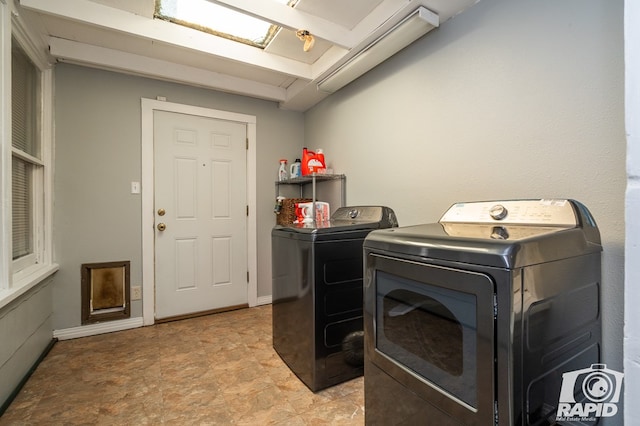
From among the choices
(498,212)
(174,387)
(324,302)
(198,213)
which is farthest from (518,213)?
(198,213)

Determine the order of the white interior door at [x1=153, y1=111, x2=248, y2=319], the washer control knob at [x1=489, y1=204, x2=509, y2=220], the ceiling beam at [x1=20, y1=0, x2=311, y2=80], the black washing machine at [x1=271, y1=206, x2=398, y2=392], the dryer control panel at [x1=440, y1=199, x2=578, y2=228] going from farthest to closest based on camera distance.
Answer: the white interior door at [x1=153, y1=111, x2=248, y2=319]
the ceiling beam at [x1=20, y1=0, x2=311, y2=80]
the black washing machine at [x1=271, y1=206, x2=398, y2=392]
the washer control knob at [x1=489, y1=204, x2=509, y2=220]
the dryer control panel at [x1=440, y1=199, x2=578, y2=228]

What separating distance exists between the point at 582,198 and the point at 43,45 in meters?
3.49

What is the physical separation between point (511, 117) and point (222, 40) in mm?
2067

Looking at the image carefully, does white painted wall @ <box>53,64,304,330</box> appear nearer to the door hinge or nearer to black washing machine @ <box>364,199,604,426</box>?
black washing machine @ <box>364,199,604,426</box>

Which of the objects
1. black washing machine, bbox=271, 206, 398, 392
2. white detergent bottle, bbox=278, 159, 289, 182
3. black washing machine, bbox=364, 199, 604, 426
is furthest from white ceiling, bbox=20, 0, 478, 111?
black washing machine, bbox=364, 199, 604, 426

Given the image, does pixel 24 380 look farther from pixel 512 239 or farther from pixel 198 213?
pixel 512 239

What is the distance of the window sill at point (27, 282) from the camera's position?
5.06 feet

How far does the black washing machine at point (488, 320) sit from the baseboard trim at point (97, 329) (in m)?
Answer: 2.34

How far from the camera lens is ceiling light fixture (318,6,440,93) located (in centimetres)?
171

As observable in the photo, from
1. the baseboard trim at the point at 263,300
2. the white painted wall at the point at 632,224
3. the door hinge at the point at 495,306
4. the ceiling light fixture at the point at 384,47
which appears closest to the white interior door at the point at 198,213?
the baseboard trim at the point at 263,300

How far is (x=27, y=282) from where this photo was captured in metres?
1.82

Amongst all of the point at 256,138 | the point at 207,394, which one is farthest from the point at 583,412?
the point at 256,138

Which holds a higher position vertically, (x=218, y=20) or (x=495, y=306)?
(x=218, y=20)

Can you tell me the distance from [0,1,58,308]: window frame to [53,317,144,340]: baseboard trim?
1.81 ft
